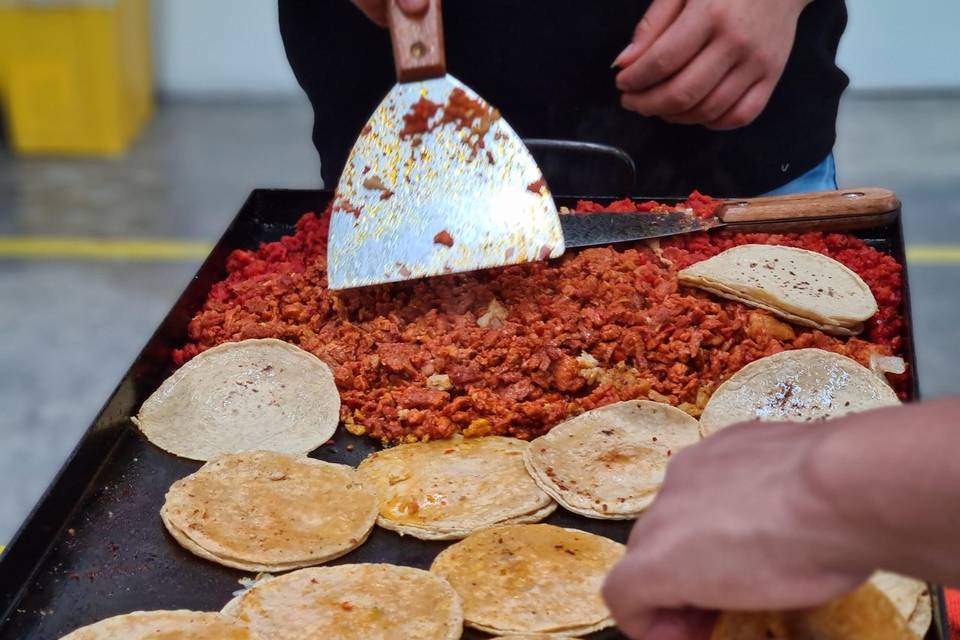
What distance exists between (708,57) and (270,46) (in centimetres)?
552

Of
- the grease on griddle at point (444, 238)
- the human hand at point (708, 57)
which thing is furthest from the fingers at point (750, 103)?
the grease on griddle at point (444, 238)

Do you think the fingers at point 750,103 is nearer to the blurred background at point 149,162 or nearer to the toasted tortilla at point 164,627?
the toasted tortilla at point 164,627

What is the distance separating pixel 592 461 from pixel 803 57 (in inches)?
51.5

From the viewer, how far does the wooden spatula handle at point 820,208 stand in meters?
2.32

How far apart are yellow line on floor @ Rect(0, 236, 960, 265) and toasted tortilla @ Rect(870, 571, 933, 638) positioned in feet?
13.8

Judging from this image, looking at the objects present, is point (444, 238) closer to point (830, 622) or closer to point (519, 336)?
point (519, 336)

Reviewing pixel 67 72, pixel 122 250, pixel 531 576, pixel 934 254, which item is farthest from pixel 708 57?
pixel 67 72

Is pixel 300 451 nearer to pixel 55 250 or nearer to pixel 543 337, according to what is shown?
pixel 543 337

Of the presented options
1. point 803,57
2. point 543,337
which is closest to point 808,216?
point 803,57

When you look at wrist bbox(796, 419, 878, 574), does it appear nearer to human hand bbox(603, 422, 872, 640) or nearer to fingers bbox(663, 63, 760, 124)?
human hand bbox(603, 422, 872, 640)

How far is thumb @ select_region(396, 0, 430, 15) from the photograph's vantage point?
6.14 feet

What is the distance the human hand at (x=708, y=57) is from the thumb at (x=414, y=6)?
492 mm

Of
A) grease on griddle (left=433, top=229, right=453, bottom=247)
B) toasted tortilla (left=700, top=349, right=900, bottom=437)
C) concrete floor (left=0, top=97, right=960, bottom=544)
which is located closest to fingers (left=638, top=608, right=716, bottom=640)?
toasted tortilla (left=700, top=349, right=900, bottom=437)

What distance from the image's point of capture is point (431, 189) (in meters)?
2.01
